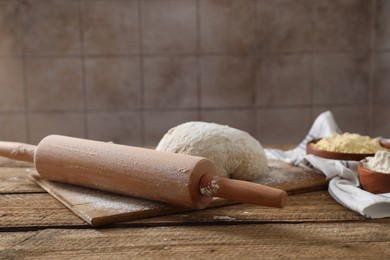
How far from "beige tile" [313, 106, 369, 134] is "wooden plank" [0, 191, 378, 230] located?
4.63 ft

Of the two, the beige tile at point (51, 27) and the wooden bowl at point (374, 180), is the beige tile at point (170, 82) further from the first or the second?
the wooden bowl at point (374, 180)

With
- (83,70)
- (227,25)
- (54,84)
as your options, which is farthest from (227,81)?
(54,84)

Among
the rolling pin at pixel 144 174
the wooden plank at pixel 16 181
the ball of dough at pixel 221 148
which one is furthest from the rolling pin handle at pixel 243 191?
the wooden plank at pixel 16 181

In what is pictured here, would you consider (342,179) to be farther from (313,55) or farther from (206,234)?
(313,55)

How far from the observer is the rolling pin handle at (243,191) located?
0.74 meters

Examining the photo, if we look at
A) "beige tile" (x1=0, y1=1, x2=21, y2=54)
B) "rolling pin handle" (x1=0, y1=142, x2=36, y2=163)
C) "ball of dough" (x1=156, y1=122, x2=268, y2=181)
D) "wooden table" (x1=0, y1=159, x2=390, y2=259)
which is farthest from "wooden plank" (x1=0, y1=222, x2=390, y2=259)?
"beige tile" (x1=0, y1=1, x2=21, y2=54)

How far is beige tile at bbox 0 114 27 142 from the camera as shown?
219cm

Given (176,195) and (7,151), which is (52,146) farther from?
(176,195)

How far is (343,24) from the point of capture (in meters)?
2.21

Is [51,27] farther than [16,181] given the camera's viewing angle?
Yes

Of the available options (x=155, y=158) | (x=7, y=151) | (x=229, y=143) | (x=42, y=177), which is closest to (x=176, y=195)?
(x=155, y=158)

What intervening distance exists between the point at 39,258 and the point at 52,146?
0.39 m

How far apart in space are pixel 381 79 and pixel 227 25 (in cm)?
71

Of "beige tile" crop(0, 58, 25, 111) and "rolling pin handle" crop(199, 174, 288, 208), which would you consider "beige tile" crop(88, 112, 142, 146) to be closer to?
"beige tile" crop(0, 58, 25, 111)
